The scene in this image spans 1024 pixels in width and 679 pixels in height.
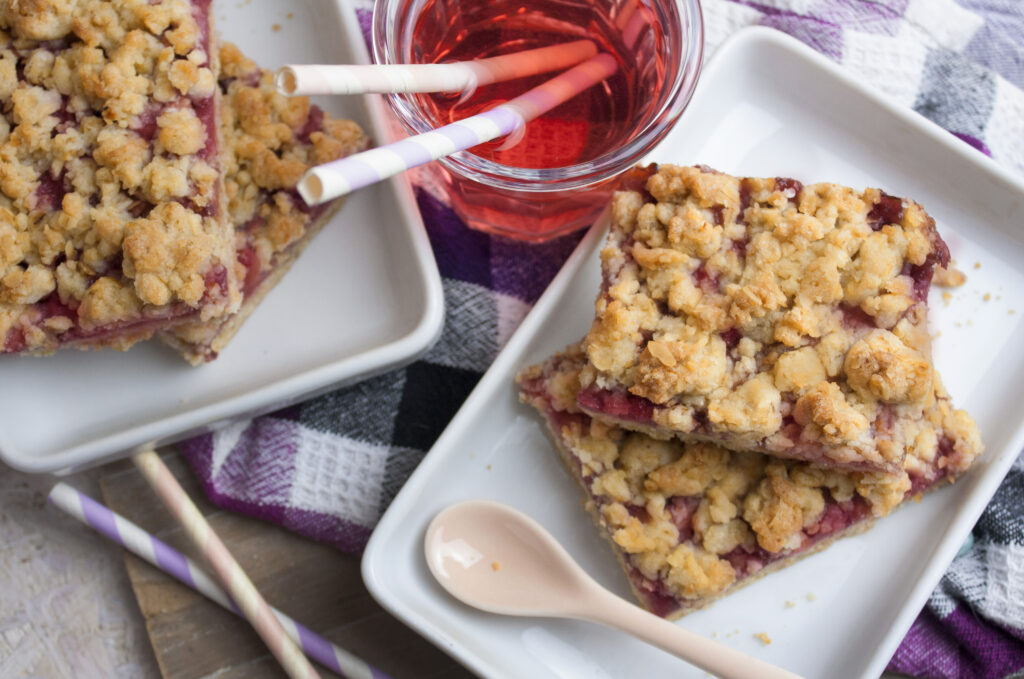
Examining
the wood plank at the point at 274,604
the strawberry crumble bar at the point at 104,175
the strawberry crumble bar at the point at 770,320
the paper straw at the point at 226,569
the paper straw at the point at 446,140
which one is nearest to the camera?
the paper straw at the point at 446,140

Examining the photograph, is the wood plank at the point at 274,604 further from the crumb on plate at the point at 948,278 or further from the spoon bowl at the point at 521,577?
the crumb on plate at the point at 948,278

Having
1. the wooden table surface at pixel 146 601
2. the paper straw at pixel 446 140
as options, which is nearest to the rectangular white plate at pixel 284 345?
the wooden table surface at pixel 146 601

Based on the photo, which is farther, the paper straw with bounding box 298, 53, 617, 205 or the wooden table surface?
the wooden table surface

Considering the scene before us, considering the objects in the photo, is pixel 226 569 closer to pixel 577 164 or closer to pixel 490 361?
pixel 490 361

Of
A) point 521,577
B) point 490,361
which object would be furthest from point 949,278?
point 521,577

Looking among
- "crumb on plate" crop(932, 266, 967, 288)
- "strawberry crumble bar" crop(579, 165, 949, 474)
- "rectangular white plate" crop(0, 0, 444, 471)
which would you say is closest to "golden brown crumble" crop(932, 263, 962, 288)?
"crumb on plate" crop(932, 266, 967, 288)

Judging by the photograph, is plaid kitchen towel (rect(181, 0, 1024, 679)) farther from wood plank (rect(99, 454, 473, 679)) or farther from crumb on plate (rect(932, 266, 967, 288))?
crumb on plate (rect(932, 266, 967, 288))
